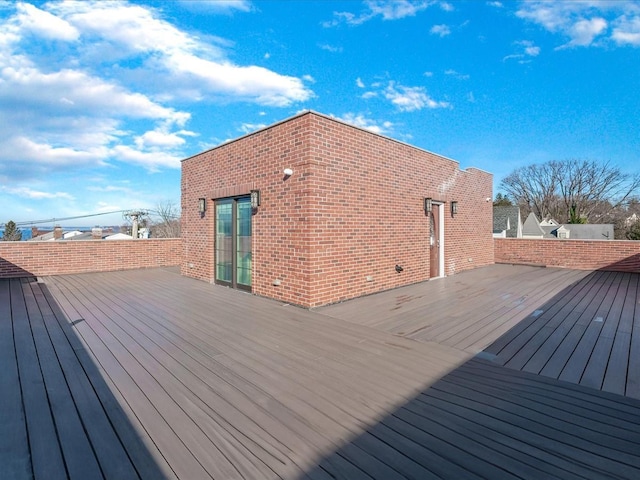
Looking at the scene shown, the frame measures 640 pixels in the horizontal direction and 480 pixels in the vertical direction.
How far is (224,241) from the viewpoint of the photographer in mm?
7191

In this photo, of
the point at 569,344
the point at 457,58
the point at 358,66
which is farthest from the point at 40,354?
the point at 457,58

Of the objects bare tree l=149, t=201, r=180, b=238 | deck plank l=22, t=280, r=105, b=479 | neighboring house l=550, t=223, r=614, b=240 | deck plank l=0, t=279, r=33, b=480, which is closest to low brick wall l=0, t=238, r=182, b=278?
deck plank l=0, t=279, r=33, b=480

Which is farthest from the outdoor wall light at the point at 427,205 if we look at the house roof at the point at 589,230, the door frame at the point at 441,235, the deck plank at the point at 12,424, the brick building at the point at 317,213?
the house roof at the point at 589,230

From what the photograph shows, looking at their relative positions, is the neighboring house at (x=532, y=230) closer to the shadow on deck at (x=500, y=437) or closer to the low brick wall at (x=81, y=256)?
the low brick wall at (x=81, y=256)

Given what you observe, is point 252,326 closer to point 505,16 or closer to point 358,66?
point 358,66

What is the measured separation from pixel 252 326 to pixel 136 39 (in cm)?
678

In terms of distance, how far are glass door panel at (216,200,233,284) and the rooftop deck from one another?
8.59 feet

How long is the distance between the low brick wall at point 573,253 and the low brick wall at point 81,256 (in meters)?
12.1

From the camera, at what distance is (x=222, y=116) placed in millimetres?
10719

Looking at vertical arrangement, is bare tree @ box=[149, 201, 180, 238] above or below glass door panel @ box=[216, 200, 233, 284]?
above

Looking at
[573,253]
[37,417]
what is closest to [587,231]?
[573,253]

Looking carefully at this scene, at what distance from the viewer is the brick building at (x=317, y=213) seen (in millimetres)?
5188

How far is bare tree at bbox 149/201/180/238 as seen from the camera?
27438 mm

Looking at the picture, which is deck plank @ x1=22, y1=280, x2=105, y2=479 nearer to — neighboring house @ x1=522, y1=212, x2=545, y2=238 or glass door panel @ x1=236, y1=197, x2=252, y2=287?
glass door panel @ x1=236, y1=197, x2=252, y2=287
